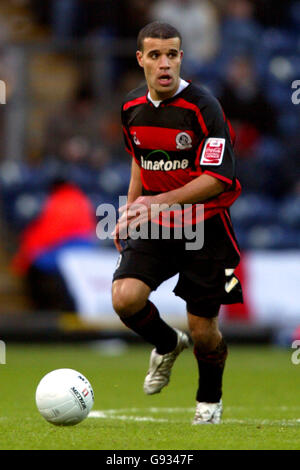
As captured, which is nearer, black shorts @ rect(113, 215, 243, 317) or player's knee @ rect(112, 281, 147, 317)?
player's knee @ rect(112, 281, 147, 317)

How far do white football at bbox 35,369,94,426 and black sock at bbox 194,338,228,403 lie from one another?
732 millimetres

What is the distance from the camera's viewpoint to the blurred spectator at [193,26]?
581 inches

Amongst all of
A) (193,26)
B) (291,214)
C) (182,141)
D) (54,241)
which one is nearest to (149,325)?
(182,141)

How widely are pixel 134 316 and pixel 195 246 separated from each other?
536mm

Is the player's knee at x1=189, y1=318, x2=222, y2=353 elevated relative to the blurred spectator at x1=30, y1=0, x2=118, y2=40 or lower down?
lower down

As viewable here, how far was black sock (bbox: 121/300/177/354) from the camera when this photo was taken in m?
6.35

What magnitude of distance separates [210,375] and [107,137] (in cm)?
738

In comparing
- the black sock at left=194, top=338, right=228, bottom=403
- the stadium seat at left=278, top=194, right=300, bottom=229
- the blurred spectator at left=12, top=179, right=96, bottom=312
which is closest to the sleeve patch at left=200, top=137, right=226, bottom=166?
the black sock at left=194, top=338, right=228, bottom=403

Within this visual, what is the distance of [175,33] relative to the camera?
620cm

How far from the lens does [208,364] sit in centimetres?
640

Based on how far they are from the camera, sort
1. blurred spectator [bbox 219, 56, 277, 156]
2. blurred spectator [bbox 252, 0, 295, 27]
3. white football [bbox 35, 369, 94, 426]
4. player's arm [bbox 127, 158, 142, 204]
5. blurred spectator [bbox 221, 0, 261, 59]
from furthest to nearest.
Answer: blurred spectator [bbox 252, 0, 295, 27] → blurred spectator [bbox 221, 0, 261, 59] → blurred spectator [bbox 219, 56, 277, 156] → player's arm [bbox 127, 158, 142, 204] → white football [bbox 35, 369, 94, 426]

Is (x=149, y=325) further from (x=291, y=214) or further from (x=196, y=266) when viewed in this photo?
(x=291, y=214)

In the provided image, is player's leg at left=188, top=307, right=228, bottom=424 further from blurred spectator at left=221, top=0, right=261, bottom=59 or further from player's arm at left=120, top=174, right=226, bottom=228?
blurred spectator at left=221, top=0, right=261, bottom=59

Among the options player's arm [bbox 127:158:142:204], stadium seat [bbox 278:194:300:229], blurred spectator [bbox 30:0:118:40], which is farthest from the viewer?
blurred spectator [bbox 30:0:118:40]
